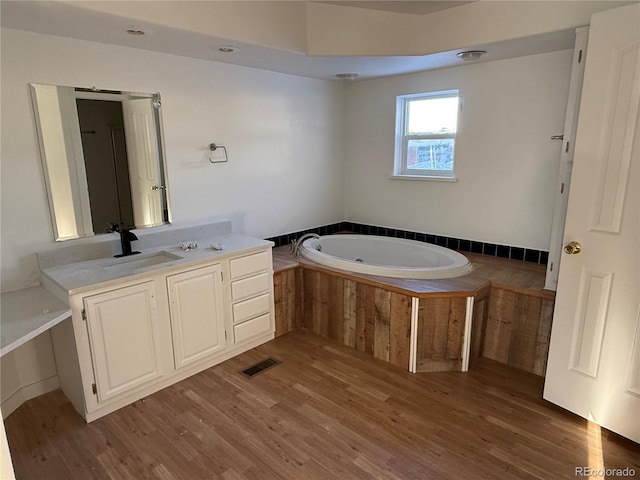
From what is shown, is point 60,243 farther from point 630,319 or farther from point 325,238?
point 630,319

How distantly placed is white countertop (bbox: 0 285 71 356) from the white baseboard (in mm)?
562

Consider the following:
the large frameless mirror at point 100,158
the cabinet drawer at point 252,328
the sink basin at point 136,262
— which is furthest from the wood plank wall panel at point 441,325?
the large frameless mirror at point 100,158

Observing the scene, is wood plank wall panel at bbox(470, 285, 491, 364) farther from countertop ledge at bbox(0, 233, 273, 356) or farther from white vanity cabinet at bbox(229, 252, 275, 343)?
countertop ledge at bbox(0, 233, 273, 356)

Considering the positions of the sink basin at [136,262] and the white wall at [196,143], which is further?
the sink basin at [136,262]

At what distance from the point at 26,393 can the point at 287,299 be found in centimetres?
172

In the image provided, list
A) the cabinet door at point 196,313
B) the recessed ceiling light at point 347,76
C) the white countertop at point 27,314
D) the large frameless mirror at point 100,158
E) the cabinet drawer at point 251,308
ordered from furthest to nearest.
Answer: the recessed ceiling light at point 347,76, the cabinet drawer at point 251,308, the cabinet door at point 196,313, the large frameless mirror at point 100,158, the white countertop at point 27,314

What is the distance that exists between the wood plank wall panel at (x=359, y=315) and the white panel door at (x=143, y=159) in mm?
1234

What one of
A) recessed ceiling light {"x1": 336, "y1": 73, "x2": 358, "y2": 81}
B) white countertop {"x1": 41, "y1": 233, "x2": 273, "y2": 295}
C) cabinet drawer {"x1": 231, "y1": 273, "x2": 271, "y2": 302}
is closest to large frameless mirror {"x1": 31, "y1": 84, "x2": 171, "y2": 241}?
white countertop {"x1": 41, "y1": 233, "x2": 273, "y2": 295}

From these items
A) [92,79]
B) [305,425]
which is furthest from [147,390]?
[92,79]

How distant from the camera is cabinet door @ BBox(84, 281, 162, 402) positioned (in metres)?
2.12

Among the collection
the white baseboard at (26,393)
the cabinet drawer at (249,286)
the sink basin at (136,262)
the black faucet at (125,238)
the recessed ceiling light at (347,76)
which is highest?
the recessed ceiling light at (347,76)

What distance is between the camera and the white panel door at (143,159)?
2.65 meters

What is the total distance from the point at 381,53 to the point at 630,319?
2147 millimetres

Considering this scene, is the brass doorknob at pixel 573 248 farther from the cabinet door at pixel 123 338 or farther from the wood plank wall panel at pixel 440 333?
the cabinet door at pixel 123 338
